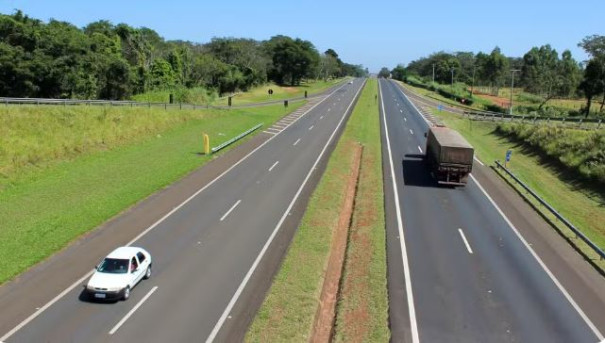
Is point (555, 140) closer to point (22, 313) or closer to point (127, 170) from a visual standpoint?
point (127, 170)

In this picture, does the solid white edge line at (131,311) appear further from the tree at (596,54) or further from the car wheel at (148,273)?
the tree at (596,54)

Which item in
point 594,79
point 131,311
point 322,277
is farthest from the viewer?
point 594,79

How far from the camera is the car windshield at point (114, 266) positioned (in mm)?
18266

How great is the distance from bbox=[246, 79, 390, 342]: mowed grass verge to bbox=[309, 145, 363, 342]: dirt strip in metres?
0.26

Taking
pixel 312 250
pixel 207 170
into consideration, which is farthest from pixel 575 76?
pixel 312 250

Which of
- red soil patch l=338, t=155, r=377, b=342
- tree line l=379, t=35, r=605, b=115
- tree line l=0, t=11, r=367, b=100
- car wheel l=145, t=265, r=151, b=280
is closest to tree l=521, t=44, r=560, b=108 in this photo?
tree line l=379, t=35, r=605, b=115

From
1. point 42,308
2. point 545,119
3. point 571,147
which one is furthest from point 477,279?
point 545,119

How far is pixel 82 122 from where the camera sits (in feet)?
136

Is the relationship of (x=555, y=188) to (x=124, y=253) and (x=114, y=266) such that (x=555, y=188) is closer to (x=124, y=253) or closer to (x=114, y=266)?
(x=124, y=253)

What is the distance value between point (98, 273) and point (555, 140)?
140ft

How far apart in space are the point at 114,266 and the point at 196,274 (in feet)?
10.1

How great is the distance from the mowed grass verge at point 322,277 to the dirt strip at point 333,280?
0.26 m

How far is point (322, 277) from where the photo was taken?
19.8m

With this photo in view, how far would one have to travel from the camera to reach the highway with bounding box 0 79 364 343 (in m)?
→ 15.9
